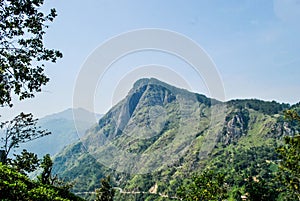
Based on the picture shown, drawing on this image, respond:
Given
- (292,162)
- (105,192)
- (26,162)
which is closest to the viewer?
(26,162)

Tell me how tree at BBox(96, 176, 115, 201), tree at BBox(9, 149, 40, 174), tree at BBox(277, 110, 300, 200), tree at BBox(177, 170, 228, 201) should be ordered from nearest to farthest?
tree at BBox(9, 149, 40, 174)
tree at BBox(277, 110, 300, 200)
tree at BBox(177, 170, 228, 201)
tree at BBox(96, 176, 115, 201)

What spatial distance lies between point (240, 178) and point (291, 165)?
171485mm

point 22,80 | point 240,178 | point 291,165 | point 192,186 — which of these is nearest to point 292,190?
point 291,165

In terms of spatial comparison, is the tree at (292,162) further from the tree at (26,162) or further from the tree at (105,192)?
the tree at (105,192)

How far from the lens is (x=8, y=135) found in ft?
91.9

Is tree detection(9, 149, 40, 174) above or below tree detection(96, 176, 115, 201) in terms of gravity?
below

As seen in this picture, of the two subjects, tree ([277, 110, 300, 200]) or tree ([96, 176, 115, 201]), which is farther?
tree ([96, 176, 115, 201])

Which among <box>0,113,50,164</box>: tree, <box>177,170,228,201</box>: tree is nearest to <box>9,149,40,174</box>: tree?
<box>0,113,50,164</box>: tree

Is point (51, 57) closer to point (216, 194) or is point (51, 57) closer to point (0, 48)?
point (0, 48)

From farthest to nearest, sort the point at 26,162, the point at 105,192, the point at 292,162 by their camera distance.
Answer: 1. the point at 105,192
2. the point at 292,162
3. the point at 26,162

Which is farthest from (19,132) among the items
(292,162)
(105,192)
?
(105,192)

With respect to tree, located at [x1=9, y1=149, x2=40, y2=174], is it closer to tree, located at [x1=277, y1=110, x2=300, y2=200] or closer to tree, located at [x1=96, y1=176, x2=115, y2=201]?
tree, located at [x1=277, y1=110, x2=300, y2=200]

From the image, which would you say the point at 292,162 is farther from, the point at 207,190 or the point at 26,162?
the point at 26,162

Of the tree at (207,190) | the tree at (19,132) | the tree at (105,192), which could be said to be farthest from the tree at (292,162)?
the tree at (105,192)
